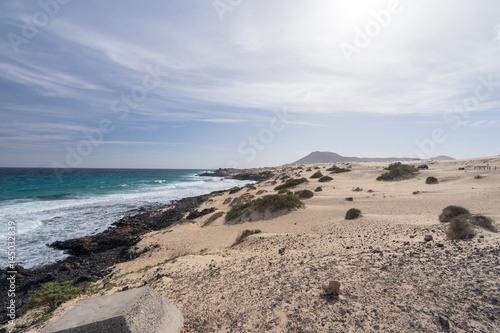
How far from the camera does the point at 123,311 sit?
13.8ft

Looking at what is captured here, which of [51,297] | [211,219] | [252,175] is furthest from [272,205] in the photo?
[252,175]

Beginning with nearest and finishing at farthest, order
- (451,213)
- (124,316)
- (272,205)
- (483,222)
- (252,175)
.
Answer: (124,316)
(483,222)
(451,213)
(272,205)
(252,175)

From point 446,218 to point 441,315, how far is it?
8403 millimetres

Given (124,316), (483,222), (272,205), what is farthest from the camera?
(272,205)

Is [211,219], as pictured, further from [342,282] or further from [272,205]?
[342,282]

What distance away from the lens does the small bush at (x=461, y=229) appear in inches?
302

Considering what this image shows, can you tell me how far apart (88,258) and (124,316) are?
12.1 meters

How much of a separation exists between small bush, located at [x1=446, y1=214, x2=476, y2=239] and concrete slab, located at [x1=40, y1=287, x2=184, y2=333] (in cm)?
882

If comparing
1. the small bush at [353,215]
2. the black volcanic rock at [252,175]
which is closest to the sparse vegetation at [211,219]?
the small bush at [353,215]

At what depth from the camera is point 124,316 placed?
4.09 m

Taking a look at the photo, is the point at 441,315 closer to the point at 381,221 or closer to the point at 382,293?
the point at 382,293

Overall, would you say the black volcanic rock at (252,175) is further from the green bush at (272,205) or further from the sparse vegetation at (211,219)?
the green bush at (272,205)

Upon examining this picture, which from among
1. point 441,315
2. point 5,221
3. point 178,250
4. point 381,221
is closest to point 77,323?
point 441,315

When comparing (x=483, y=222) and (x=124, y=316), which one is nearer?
(x=124, y=316)
